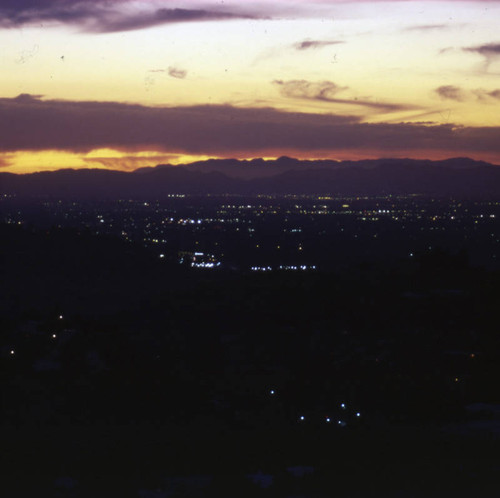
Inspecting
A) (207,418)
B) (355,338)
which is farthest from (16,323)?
(207,418)

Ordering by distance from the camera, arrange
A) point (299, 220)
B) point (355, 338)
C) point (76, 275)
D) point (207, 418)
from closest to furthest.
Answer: point (207, 418), point (355, 338), point (76, 275), point (299, 220)

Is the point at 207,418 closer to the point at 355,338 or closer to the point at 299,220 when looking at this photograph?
the point at 355,338

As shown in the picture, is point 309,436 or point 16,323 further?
point 16,323

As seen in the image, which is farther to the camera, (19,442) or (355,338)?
(355,338)

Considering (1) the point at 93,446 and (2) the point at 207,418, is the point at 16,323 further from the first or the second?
(1) the point at 93,446

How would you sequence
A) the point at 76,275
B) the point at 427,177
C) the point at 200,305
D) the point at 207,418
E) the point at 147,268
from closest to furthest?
the point at 207,418 → the point at 200,305 → the point at 76,275 → the point at 147,268 → the point at 427,177

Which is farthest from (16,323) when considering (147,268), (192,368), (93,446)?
(147,268)

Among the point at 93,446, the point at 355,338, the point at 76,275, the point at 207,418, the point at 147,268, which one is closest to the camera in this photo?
the point at 93,446

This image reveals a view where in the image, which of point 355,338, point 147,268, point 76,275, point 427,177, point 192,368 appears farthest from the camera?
point 427,177
